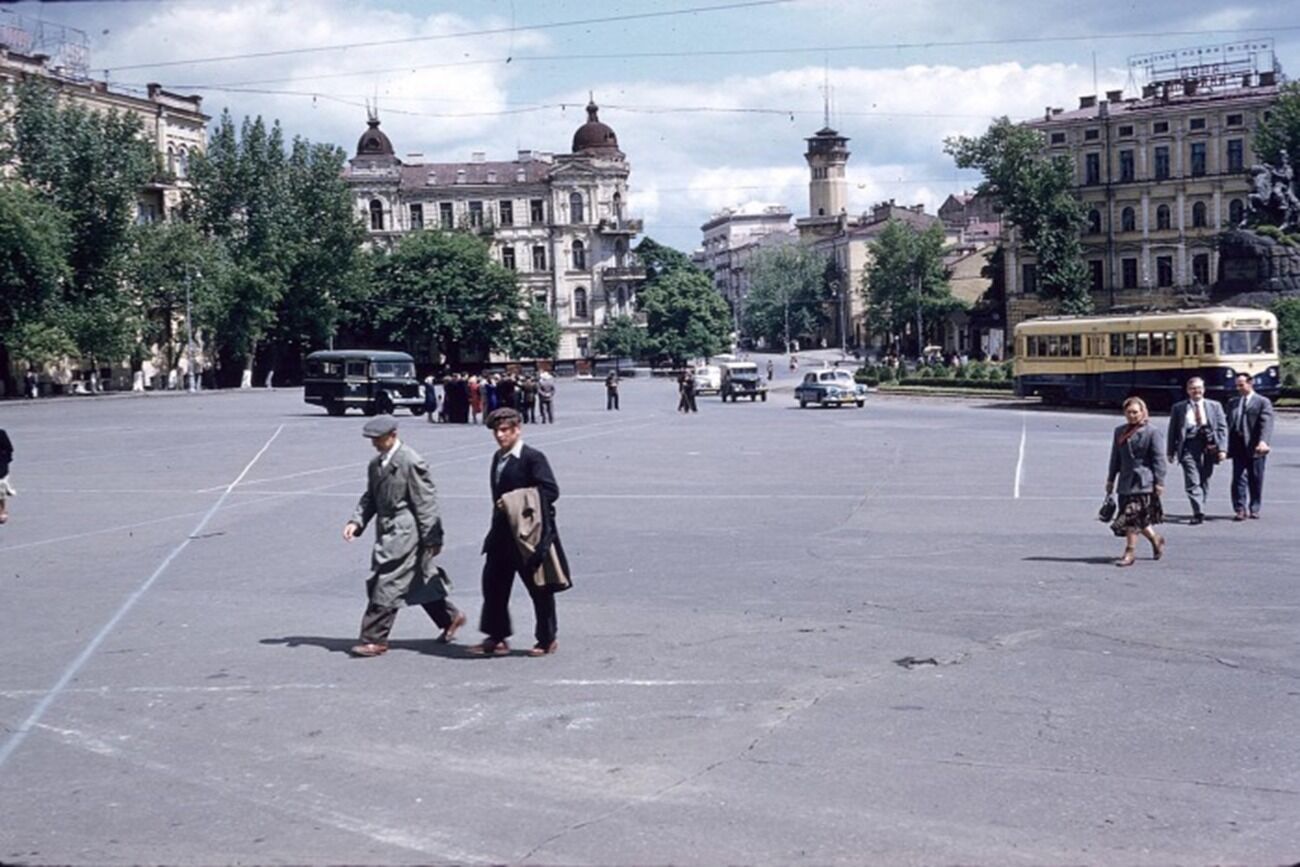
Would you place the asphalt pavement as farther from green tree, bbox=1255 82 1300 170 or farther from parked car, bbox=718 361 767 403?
green tree, bbox=1255 82 1300 170

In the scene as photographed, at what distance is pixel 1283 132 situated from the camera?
81938mm

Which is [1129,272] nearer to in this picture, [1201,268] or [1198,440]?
[1201,268]

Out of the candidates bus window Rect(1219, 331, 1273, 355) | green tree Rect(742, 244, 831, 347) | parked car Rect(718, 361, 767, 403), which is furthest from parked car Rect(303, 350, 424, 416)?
green tree Rect(742, 244, 831, 347)

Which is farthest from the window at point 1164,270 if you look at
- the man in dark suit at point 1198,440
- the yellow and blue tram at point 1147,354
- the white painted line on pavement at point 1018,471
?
the man in dark suit at point 1198,440

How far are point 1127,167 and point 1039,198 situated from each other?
770cm

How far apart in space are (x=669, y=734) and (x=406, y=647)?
126 inches

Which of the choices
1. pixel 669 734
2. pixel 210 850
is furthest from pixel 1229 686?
pixel 210 850

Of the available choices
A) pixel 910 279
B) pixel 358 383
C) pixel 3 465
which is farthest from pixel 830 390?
pixel 910 279

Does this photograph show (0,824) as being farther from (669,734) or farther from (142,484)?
(142,484)

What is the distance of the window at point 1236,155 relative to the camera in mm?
92062

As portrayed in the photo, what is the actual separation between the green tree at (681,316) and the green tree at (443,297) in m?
12.5

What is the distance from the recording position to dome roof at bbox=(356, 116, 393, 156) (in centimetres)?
12525

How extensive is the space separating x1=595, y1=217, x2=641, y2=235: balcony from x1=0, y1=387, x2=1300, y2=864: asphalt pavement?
105 metres

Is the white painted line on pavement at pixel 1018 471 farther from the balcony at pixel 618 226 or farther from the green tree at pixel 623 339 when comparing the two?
the balcony at pixel 618 226
